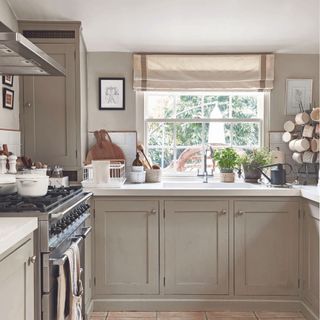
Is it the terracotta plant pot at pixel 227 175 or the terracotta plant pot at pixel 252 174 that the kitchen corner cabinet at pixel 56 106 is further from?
the terracotta plant pot at pixel 252 174

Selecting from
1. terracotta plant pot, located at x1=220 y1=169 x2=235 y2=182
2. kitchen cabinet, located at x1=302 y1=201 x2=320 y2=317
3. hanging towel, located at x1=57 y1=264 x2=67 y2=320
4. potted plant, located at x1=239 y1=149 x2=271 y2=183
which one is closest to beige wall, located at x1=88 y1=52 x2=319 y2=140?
potted plant, located at x1=239 y1=149 x2=271 y2=183

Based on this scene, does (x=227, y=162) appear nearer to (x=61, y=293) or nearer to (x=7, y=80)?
(x=7, y=80)

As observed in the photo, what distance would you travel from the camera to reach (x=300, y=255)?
10.5ft

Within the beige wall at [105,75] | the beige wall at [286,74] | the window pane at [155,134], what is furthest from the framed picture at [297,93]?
the beige wall at [105,75]

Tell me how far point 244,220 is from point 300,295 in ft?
2.34

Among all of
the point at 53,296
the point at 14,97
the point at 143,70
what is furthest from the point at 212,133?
the point at 53,296

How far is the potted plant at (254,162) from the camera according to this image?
362cm

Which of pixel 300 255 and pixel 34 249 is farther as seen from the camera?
pixel 300 255

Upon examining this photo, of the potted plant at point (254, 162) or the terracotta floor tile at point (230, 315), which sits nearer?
the terracotta floor tile at point (230, 315)

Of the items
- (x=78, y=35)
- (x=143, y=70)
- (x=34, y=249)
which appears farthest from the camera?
(x=143, y=70)

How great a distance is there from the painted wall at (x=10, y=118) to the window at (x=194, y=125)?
1.14 meters

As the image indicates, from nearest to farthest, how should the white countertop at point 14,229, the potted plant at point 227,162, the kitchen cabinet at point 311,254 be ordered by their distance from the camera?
the white countertop at point 14,229 < the kitchen cabinet at point 311,254 < the potted plant at point 227,162

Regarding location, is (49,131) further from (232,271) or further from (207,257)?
(232,271)

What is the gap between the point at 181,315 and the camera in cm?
321
